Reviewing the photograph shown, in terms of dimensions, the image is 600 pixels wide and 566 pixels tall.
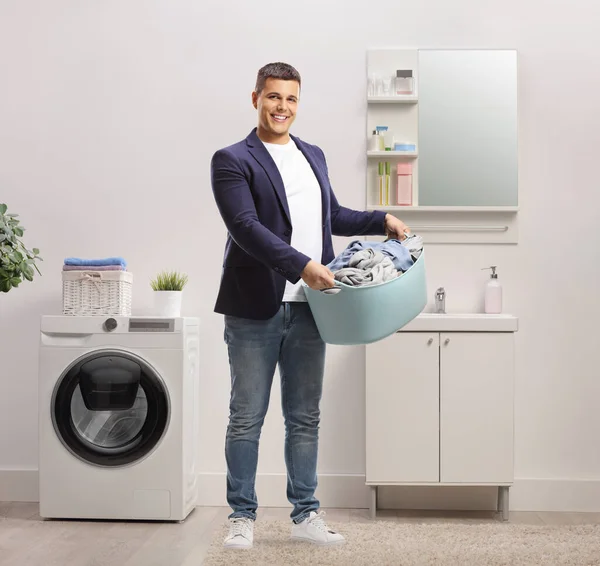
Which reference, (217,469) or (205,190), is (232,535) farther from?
(205,190)

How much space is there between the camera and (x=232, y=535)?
249cm

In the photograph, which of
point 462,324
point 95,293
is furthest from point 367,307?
point 95,293

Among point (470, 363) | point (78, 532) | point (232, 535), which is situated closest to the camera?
point (232, 535)

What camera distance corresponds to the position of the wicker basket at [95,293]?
10.5ft

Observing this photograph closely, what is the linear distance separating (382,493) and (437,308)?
82cm

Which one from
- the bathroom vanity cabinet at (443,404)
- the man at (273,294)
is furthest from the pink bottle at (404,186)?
the man at (273,294)

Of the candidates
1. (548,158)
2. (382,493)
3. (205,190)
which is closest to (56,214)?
(205,190)

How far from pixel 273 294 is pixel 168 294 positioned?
0.99m

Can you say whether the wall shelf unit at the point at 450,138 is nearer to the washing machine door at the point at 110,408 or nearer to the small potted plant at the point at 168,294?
the small potted plant at the point at 168,294

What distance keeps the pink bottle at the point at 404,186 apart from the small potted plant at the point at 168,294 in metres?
0.99

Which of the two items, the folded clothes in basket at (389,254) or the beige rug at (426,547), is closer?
the folded clothes in basket at (389,254)

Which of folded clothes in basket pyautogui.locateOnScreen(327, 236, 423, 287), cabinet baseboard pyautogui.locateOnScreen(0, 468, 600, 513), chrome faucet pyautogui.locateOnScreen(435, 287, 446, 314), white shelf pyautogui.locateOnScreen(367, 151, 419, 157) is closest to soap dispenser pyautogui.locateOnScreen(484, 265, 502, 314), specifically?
chrome faucet pyautogui.locateOnScreen(435, 287, 446, 314)

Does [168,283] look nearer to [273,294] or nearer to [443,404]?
[273,294]

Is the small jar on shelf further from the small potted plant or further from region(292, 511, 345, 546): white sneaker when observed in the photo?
region(292, 511, 345, 546): white sneaker
